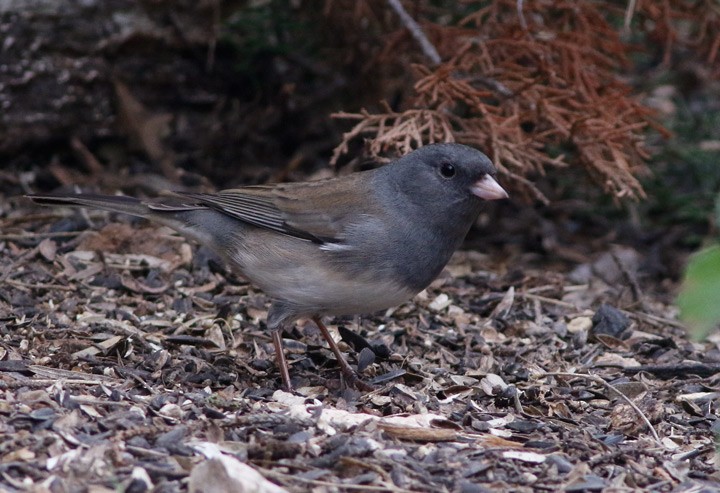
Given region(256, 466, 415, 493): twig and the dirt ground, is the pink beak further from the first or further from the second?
region(256, 466, 415, 493): twig

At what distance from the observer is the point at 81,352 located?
13.0 ft

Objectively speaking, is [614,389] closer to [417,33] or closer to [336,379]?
[336,379]

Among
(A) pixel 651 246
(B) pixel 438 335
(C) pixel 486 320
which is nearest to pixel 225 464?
(B) pixel 438 335

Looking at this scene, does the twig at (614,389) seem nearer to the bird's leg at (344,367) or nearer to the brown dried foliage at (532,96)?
the bird's leg at (344,367)

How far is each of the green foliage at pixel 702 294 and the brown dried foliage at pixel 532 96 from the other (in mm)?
2321

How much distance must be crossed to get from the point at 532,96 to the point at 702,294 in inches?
111

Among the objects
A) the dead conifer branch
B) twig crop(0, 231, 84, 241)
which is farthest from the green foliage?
twig crop(0, 231, 84, 241)

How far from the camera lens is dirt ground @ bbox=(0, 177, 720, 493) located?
9.93ft

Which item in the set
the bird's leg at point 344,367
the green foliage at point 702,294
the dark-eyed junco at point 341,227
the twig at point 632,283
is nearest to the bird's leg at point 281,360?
the dark-eyed junco at point 341,227

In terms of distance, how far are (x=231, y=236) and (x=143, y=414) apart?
44.8 inches

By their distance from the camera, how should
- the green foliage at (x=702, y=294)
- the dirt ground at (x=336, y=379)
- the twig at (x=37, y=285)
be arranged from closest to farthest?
the green foliage at (x=702, y=294), the dirt ground at (x=336, y=379), the twig at (x=37, y=285)

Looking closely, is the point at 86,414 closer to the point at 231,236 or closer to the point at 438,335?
the point at 231,236

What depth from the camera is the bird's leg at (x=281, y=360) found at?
3.93m

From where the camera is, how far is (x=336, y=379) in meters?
4.12
